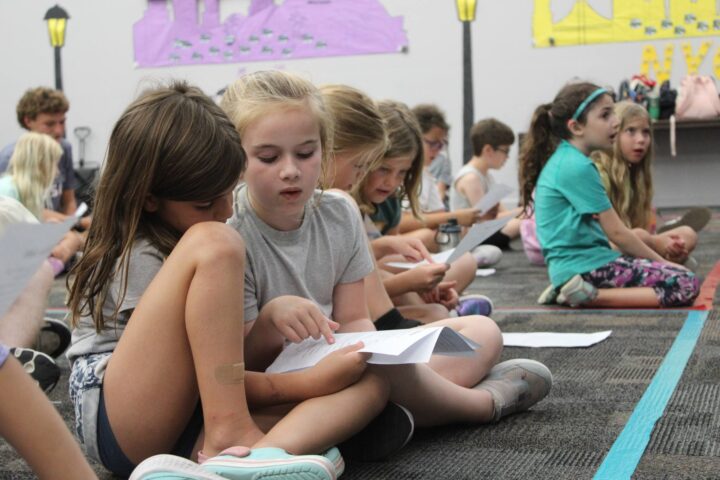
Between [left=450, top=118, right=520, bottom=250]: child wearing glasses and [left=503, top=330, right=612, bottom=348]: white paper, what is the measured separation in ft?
5.64

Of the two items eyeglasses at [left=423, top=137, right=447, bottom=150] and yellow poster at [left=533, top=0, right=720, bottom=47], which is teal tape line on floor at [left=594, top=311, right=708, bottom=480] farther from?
yellow poster at [left=533, top=0, right=720, bottom=47]

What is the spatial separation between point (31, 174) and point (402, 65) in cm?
343

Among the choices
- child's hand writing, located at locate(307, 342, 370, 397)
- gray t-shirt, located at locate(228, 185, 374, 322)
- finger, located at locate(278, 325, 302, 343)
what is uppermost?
gray t-shirt, located at locate(228, 185, 374, 322)

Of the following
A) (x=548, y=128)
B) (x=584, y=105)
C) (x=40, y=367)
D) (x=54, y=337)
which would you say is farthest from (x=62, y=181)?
(x=40, y=367)

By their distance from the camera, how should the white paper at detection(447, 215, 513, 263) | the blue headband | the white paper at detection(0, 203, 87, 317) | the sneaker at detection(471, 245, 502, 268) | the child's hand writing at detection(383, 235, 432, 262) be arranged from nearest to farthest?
1. the white paper at detection(0, 203, 87, 317)
2. the white paper at detection(447, 215, 513, 263)
3. the child's hand writing at detection(383, 235, 432, 262)
4. the blue headband
5. the sneaker at detection(471, 245, 502, 268)

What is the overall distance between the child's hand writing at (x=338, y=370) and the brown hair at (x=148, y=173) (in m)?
0.22

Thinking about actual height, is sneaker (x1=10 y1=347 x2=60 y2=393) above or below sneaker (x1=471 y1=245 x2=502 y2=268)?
above

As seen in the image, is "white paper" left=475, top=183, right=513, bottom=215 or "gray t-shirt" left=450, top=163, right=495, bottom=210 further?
"gray t-shirt" left=450, top=163, right=495, bottom=210

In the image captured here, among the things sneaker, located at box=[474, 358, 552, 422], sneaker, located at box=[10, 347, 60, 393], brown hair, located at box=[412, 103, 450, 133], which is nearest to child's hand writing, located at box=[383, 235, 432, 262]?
sneaker, located at box=[474, 358, 552, 422]

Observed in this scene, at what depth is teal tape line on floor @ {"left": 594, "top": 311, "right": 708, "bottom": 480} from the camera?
1.09m

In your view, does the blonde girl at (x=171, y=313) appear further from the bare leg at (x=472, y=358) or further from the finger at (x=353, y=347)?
the bare leg at (x=472, y=358)

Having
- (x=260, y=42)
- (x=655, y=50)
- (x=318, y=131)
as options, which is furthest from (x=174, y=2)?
(x=318, y=131)

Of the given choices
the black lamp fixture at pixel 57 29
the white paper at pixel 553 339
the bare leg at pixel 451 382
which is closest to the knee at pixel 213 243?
the bare leg at pixel 451 382

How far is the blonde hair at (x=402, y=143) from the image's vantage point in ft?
6.02
